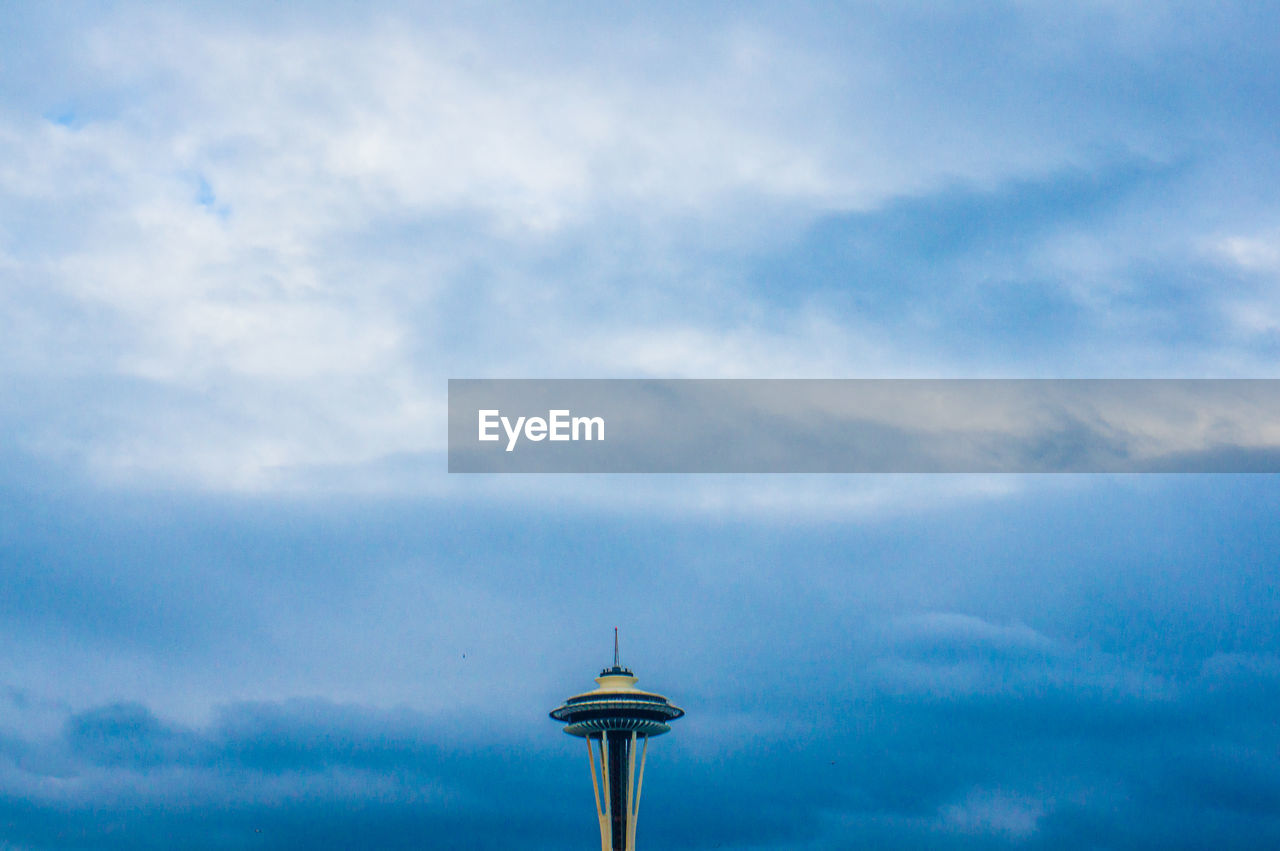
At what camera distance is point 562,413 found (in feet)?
514

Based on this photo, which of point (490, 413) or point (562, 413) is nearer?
point (490, 413)

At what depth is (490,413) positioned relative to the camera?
147m

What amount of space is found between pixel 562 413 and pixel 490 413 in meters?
12.9
